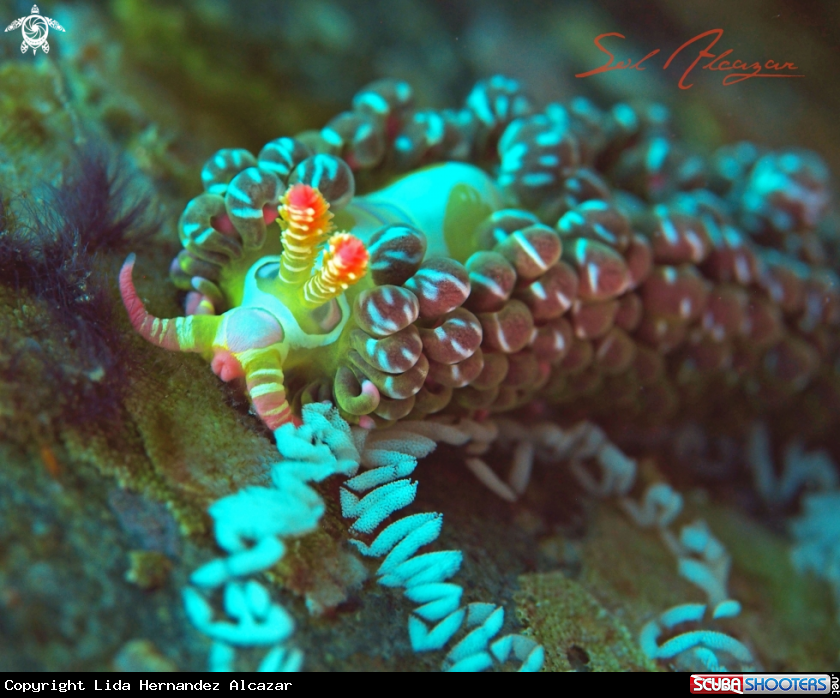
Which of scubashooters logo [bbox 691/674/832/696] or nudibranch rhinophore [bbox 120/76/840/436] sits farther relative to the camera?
scubashooters logo [bbox 691/674/832/696]

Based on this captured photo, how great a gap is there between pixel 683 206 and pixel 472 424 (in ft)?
4.80

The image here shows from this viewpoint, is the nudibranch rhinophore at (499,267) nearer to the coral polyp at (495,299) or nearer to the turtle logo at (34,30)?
the coral polyp at (495,299)

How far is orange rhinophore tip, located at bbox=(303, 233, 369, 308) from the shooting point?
154 cm

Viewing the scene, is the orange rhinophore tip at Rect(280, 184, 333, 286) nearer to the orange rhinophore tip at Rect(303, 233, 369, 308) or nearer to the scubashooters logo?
the orange rhinophore tip at Rect(303, 233, 369, 308)

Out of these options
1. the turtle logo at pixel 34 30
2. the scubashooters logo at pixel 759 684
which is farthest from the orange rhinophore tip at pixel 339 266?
the turtle logo at pixel 34 30

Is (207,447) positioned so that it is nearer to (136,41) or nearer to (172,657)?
(172,657)

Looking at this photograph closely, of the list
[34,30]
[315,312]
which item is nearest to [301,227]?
[315,312]

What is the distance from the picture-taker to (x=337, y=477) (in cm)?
176

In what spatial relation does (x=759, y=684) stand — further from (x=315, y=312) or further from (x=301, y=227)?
(x=301, y=227)

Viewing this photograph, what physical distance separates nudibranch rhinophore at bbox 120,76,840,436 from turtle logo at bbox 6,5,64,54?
128 cm

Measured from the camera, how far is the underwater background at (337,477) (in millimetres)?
1391
